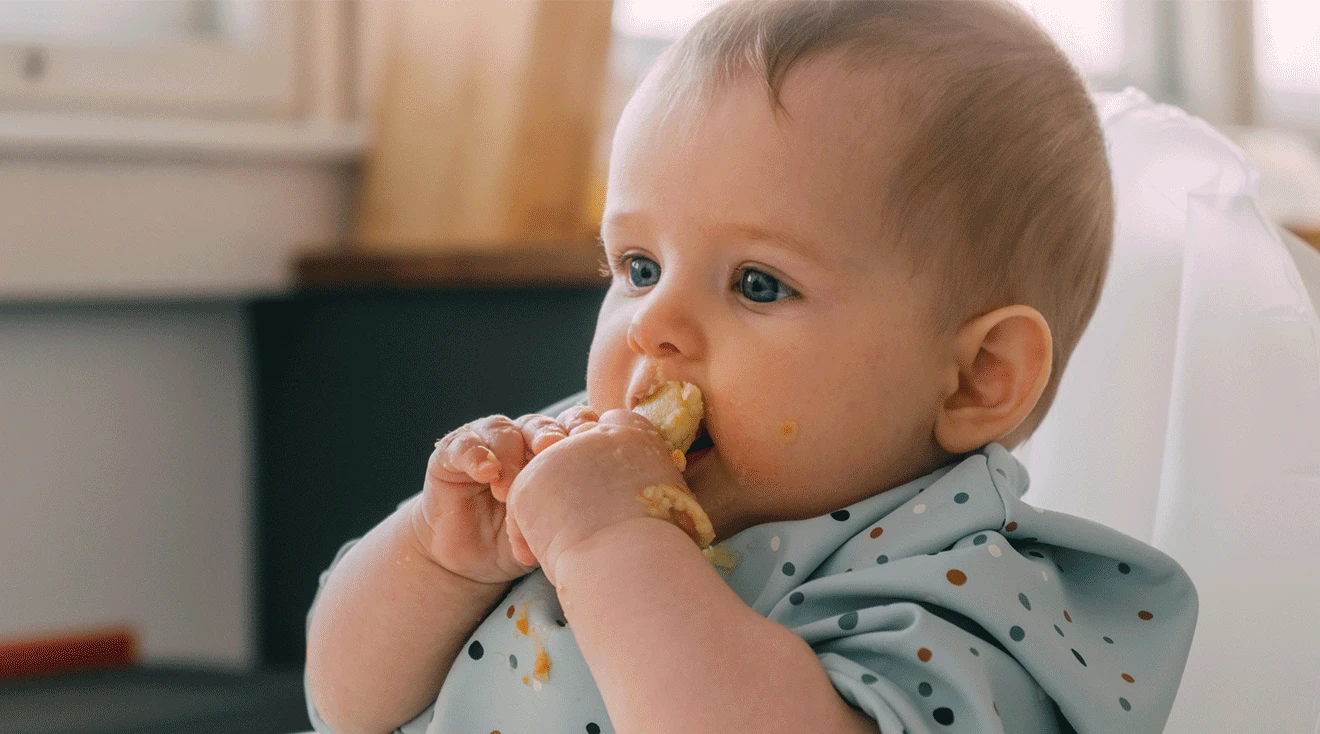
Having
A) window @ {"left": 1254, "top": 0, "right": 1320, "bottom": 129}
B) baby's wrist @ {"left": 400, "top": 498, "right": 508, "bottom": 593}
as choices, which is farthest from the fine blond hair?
window @ {"left": 1254, "top": 0, "right": 1320, "bottom": 129}

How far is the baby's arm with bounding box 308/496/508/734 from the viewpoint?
2.24 feet

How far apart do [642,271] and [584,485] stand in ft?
0.46

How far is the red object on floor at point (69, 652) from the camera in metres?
1.41

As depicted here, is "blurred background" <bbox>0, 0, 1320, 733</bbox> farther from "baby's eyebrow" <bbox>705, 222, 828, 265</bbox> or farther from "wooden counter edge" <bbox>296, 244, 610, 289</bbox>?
"baby's eyebrow" <bbox>705, 222, 828, 265</bbox>

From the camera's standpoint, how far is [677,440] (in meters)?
0.63

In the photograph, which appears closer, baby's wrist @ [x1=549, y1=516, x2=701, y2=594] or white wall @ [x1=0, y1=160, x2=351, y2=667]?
baby's wrist @ [x1=549, y1=516, x2=701, y2=594]

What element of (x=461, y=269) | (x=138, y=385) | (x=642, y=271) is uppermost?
(x=642, y=271)

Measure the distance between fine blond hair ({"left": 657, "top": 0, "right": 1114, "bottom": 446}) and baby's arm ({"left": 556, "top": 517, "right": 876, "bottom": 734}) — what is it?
0.19 metres

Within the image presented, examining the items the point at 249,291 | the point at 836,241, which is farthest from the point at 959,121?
the point at 249,291

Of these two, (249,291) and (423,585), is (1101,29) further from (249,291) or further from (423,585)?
(423,585)

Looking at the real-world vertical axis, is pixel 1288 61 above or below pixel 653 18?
below

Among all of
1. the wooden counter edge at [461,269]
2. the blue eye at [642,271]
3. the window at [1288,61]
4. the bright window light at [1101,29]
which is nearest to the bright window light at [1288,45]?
the window at [1288,61]

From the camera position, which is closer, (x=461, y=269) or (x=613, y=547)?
(x=613, y=547)

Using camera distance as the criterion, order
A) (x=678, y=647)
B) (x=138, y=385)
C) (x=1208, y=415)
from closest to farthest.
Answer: (x=678, y=647), (x=1208, y=415), (x=138, y=385)
